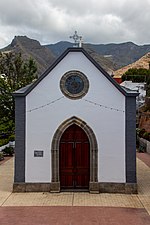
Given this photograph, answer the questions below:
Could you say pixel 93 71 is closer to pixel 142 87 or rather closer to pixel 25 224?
pixel 25 224

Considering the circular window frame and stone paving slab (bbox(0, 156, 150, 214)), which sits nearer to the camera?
stone paving slab (bbox(0, 156, 150, 214))

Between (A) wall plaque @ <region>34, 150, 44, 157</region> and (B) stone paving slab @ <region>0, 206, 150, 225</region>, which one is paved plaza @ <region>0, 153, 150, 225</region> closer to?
(B) stone paving slab @ <region>0, 206, 150, 225</region>

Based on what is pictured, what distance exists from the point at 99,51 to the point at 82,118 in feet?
532

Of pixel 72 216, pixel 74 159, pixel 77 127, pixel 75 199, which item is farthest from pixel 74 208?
pixel 77 127

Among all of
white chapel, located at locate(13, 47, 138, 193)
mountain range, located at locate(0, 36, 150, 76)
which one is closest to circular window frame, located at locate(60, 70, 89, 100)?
white chapel, located at locate(13, 47, 138, 193)

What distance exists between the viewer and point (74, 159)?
52.6 feet

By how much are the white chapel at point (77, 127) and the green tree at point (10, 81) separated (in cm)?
2057

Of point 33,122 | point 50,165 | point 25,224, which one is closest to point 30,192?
point 50,165

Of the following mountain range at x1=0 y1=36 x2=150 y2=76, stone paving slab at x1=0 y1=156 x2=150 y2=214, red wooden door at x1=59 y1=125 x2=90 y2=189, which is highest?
mountain range at x1=0 y1=36 x2=150 y2=76

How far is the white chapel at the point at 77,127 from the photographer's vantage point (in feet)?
51.6

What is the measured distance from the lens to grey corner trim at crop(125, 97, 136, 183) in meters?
15.7

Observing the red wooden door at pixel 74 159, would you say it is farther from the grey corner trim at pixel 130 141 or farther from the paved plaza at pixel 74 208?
the grey corner trim at pixel 130 141

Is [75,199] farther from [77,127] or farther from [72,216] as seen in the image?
[77,127]

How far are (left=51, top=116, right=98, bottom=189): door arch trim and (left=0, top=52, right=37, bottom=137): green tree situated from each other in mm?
20969
